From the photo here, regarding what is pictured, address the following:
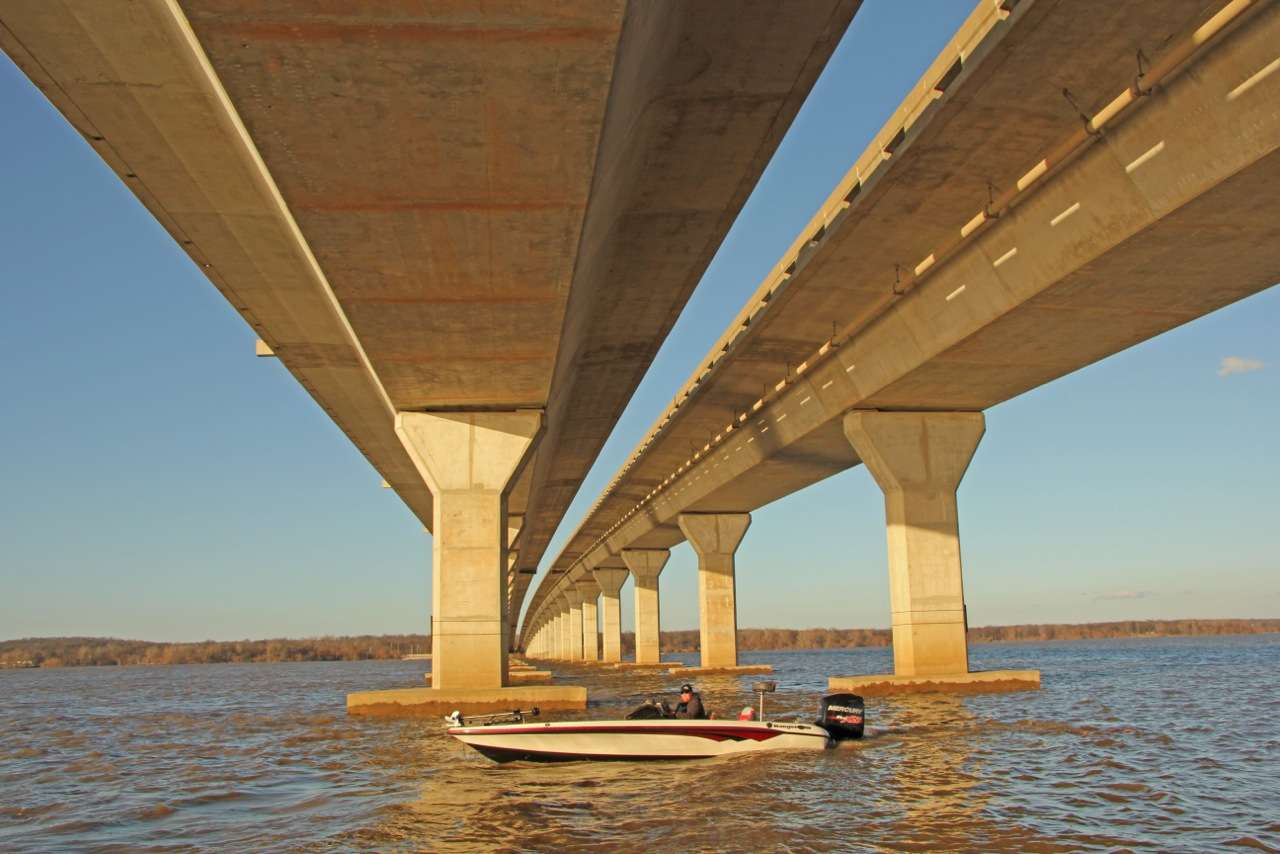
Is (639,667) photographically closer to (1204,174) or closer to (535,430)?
(535,430)

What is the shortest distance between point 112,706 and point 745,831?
151 ft

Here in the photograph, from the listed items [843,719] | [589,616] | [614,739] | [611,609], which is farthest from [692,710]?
[589,616]

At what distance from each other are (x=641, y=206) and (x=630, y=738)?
30.7 feet

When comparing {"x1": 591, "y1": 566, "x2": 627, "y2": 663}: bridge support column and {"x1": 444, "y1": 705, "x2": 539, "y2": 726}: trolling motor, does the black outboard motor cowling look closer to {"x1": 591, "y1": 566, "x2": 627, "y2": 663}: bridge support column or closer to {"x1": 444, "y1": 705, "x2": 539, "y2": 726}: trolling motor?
{"x1": 444, "y1": 705, "x2": 539, "y2": 726}: trolling motor

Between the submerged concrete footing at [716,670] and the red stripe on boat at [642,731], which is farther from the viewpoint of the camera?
the submerged concrete footing at [716,670]

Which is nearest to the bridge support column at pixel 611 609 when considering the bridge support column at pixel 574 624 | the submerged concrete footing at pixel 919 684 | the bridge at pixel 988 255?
the bridge support column at pixel 574 624

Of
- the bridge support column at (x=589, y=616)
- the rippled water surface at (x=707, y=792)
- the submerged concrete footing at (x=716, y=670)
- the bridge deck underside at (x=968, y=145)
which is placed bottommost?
the rippled water surface at (x=707, y=792)

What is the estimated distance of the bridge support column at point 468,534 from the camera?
29438 mm

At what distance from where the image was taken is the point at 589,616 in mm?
114875

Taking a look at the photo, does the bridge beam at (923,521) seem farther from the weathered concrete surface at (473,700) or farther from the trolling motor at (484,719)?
the trolling motor at (484,719)

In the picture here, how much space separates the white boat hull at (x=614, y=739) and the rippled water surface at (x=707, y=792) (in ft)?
0.98

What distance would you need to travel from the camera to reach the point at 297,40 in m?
11.3

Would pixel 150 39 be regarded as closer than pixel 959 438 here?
Yes

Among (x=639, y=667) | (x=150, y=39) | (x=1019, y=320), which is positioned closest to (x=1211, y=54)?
(x=1019, y=320)
